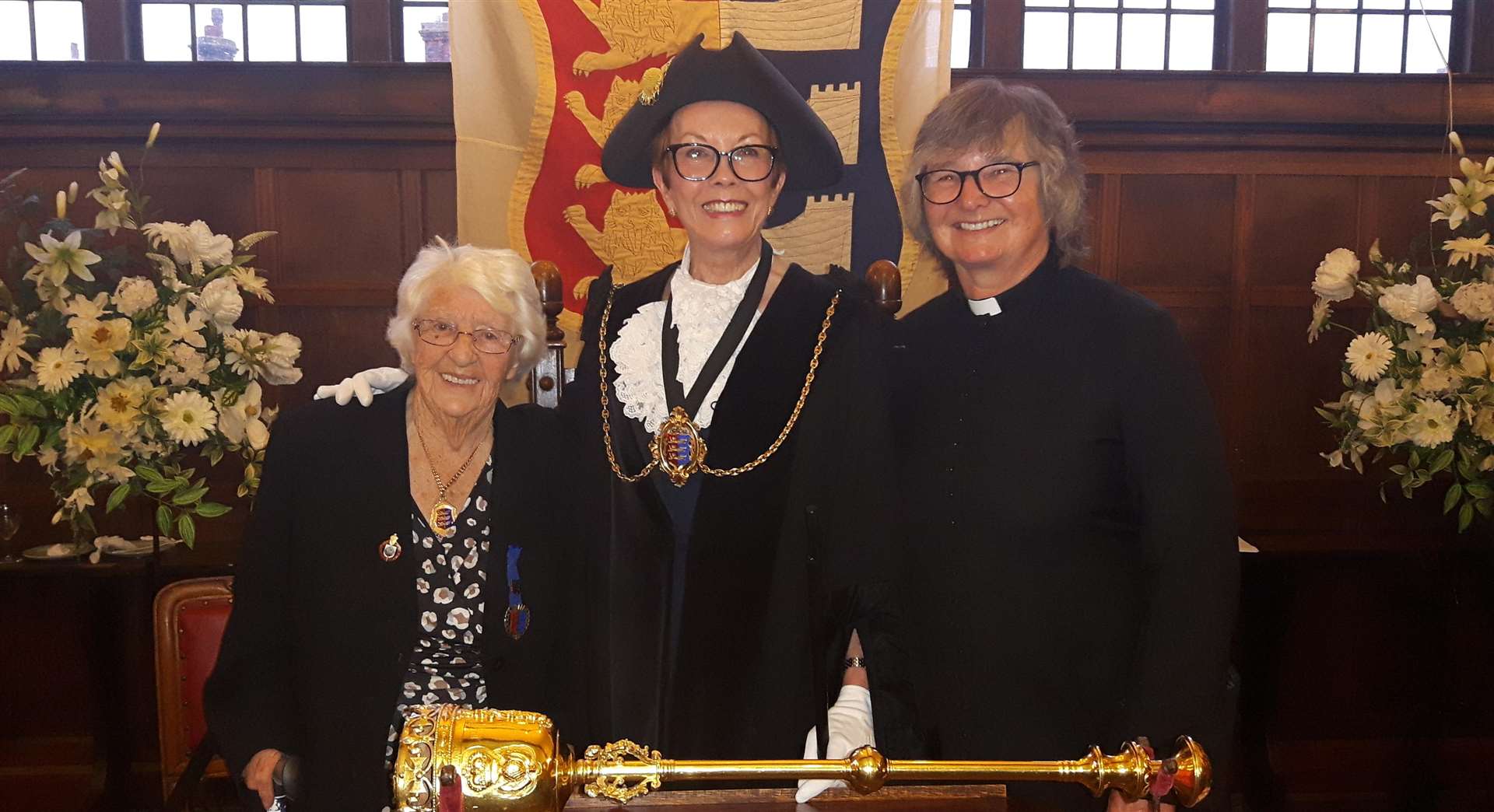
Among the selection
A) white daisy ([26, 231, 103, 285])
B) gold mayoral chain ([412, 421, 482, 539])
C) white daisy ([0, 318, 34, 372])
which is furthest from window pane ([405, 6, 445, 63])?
gold mayoral chain ([412, 421, 482, 539])

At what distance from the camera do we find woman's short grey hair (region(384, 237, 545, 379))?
2.10 metres

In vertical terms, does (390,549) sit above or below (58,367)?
below

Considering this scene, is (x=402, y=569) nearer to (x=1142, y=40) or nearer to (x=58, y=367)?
(x=58, y=367)

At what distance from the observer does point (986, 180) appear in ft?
6.39

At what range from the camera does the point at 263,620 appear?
6.92 feet

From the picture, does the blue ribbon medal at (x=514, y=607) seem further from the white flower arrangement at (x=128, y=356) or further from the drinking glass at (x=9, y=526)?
the drinking glass at (x=9, y=526)

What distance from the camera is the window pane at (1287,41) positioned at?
169 inches

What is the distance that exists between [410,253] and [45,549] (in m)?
1.45

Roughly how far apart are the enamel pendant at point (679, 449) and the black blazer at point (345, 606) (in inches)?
11.4

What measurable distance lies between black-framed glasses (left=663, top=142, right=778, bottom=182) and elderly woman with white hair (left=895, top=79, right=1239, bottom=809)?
27 cm

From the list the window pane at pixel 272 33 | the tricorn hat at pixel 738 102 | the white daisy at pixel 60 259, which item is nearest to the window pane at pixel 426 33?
the window pane at pixel 272 33

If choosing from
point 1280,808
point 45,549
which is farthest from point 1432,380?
point 45,549

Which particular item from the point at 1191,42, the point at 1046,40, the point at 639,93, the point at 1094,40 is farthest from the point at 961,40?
the point at 639,93

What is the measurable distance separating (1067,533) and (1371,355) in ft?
6.24
